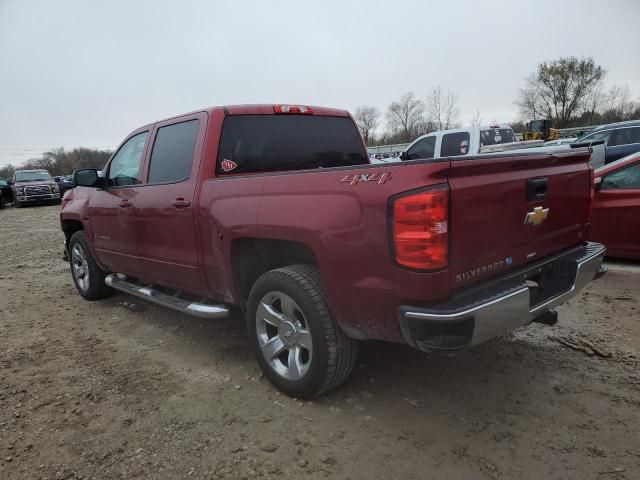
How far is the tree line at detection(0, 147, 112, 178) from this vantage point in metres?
72.9

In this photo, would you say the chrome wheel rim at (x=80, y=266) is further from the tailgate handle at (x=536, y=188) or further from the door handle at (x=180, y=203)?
the tailgate handle at (x=536, y=188)

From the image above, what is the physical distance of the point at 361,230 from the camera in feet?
8.02

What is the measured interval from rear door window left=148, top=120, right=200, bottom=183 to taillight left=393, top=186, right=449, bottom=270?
6.58 feet

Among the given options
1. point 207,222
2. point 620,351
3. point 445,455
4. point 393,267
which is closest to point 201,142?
point 207,222

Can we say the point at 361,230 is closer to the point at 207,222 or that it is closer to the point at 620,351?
the point at 207,222

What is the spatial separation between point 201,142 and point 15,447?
2.29 meters

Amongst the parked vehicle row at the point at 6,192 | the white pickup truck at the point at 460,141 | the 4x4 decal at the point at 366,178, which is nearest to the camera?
the 4x4 decal at the point at 366,178

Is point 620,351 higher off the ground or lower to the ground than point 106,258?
lower

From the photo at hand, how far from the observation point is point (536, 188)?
2.75 metres

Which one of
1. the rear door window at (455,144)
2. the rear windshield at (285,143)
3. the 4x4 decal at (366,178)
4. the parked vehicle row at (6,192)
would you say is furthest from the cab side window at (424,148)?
the parked vehicle row at (6,192)

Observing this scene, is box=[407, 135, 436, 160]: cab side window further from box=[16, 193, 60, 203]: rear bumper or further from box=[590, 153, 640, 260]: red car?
box=[16, 193, 60, 203]: rear bumper

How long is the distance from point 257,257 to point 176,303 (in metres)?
0.92

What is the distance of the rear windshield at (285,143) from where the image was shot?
12.1 ft

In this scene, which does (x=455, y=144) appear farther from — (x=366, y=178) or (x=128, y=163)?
(x=366, y=178)
